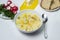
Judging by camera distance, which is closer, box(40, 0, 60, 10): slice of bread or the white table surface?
the white table surface

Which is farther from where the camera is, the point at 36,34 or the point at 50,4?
the point at 50,4

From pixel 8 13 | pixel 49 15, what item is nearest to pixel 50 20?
pixel 49 15

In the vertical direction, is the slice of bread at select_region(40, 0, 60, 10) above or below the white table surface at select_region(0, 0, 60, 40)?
above

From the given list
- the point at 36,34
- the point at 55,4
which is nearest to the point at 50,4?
the point at 55,4

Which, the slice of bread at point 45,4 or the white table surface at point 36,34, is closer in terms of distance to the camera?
the white table surface at point 36,34

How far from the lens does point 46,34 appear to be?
3.01 feet

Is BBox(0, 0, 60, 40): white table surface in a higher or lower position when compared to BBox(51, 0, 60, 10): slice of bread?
lower

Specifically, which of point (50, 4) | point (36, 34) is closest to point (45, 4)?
point (50, 4)

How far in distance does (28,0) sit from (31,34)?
10.6 inches

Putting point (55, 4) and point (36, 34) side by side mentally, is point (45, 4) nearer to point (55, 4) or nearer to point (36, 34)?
point (55, 4)

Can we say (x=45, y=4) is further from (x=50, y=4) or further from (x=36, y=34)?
(x=36, y=34)

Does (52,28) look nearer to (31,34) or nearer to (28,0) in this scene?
(31,34)

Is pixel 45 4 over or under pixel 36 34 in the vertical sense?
over

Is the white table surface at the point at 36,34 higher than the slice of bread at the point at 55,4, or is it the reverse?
the slice of bread at the point at 55,4
